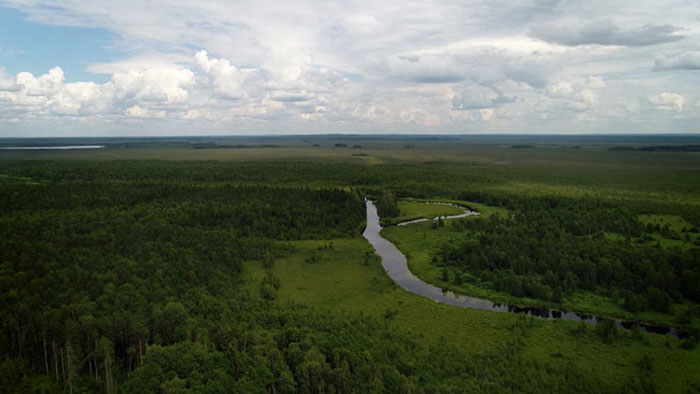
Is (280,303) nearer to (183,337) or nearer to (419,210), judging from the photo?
(183,337)

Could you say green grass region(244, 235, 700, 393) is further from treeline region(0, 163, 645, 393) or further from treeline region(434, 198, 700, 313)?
treeline region(434, 198, 700, 313)

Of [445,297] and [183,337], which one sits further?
[445,297]

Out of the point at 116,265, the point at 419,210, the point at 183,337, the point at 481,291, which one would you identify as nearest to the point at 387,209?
the point at 419,210

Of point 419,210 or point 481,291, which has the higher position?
point 419,210

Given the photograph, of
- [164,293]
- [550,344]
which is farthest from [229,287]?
[550,344]

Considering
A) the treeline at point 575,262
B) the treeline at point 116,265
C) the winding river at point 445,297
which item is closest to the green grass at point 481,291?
the winding river at point 445,297
